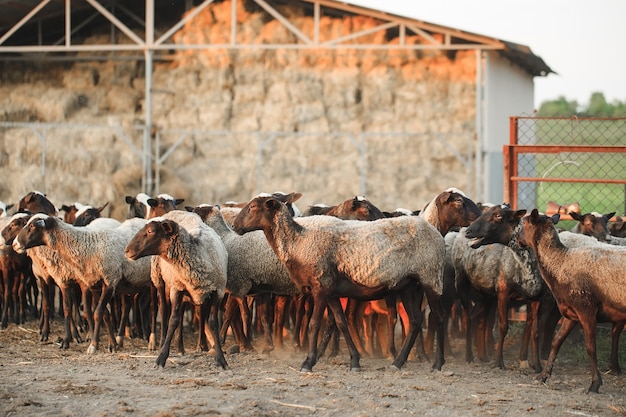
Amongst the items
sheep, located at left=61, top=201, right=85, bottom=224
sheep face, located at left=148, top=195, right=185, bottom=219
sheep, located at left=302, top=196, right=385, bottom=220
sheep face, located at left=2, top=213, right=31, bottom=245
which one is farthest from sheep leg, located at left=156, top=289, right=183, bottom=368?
sheep, located at left=61, top=201, right=85, bottom=224

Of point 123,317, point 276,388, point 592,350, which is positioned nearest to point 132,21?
point 123,317

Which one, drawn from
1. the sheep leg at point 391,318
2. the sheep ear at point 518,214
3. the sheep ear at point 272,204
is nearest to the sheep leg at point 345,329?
the sheep leg at point 391,318

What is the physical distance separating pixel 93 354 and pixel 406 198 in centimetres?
1173

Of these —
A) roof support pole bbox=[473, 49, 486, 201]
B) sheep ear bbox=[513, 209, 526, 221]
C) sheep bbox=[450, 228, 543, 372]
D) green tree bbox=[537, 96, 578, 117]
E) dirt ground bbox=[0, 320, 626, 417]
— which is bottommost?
dirt ground bbox=[0, 320, 626, 417]

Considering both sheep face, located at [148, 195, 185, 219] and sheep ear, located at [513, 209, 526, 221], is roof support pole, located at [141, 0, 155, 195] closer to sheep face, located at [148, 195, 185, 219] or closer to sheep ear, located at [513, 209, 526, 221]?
sheep face, located at [148, 195, 185, 219]

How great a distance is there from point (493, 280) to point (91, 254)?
16.8ft

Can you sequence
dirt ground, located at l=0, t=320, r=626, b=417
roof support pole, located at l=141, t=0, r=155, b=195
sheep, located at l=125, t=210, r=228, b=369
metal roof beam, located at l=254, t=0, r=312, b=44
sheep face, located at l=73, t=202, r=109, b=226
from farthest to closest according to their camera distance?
roof support pole, located at l=141, t=0, r=155, b=195 → metal roof beam, located at l=254, t=0, r=312, b=44 → sheep face, located at l=73, t=202, r=109, b=226 → sheep, located at l=125, t=210, r=228, b=369 → dirt ground, located at l=0, t=320, r=626, b=417

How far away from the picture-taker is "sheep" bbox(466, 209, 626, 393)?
33.1 ft

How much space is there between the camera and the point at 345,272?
11.1 metres

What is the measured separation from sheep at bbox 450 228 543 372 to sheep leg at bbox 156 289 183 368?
3.62 m

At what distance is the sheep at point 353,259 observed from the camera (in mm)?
11039

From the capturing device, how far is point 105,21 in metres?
25.4

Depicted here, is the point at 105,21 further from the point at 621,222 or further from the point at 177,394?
the point at 177,394

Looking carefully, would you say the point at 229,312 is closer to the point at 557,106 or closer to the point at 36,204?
the point at 36,204
